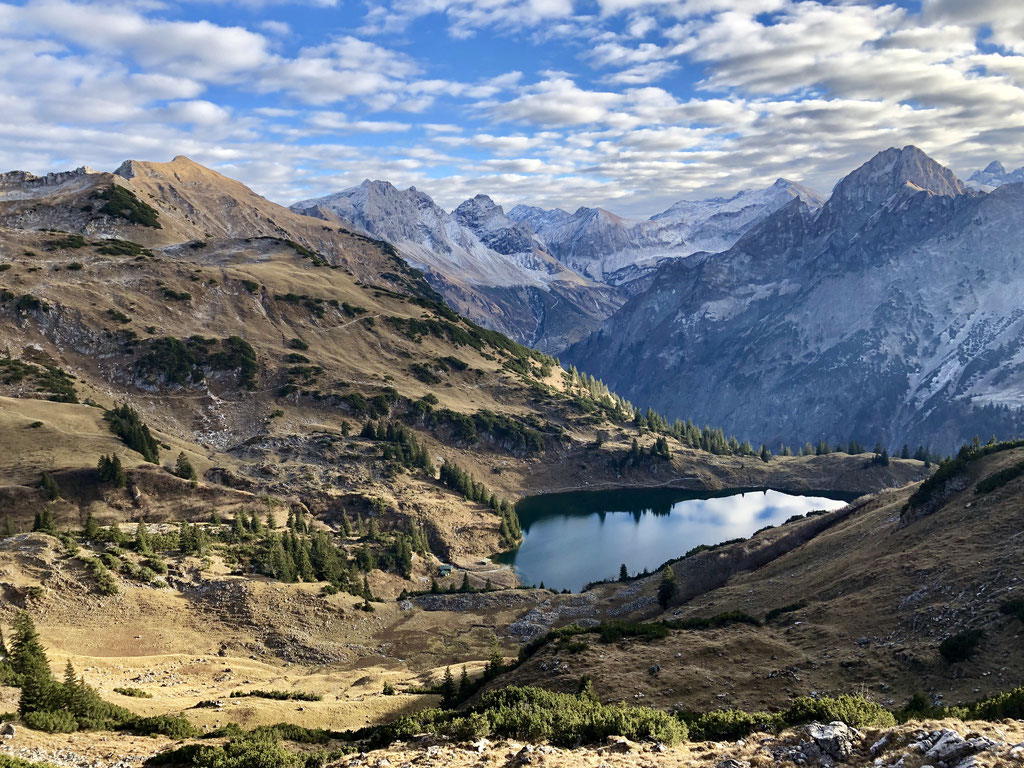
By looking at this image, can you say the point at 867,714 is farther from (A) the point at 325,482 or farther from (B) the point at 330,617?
(A) the point at 325,482

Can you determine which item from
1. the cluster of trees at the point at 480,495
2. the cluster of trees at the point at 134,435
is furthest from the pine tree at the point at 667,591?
the cluster of trees at the point at 134,435

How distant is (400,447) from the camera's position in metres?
190

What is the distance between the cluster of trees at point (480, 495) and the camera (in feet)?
575

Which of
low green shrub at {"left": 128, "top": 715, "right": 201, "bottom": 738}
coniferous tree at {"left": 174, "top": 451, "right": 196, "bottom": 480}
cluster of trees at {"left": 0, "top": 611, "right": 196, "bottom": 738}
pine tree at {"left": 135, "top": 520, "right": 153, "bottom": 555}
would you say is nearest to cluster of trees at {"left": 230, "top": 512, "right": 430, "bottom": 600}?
pine tree at {"left": 135, "top": 520, "right": 153, "bottom": 555}

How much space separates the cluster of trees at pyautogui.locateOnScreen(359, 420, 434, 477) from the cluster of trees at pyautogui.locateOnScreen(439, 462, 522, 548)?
5017 millimetres

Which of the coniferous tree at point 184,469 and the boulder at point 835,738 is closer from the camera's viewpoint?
the boulder at point 835,738

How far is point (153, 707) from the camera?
151ft

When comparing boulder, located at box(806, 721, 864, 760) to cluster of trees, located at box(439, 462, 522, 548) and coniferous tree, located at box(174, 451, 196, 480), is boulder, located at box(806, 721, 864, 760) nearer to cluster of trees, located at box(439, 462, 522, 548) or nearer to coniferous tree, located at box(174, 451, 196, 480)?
coniferous tree, located at box(174, 451, 196, 480)

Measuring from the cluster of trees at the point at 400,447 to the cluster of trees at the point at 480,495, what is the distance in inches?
198

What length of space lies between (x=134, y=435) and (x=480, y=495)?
284ft

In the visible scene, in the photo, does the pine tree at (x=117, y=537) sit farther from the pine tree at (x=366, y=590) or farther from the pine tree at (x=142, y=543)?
the pine tree at (x=366, y=590)

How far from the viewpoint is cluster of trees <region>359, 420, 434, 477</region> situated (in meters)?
186

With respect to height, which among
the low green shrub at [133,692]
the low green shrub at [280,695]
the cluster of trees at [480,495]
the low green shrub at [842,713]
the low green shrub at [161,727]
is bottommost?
the cluster of trees at [480,495]

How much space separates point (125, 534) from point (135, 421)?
5562 cm
